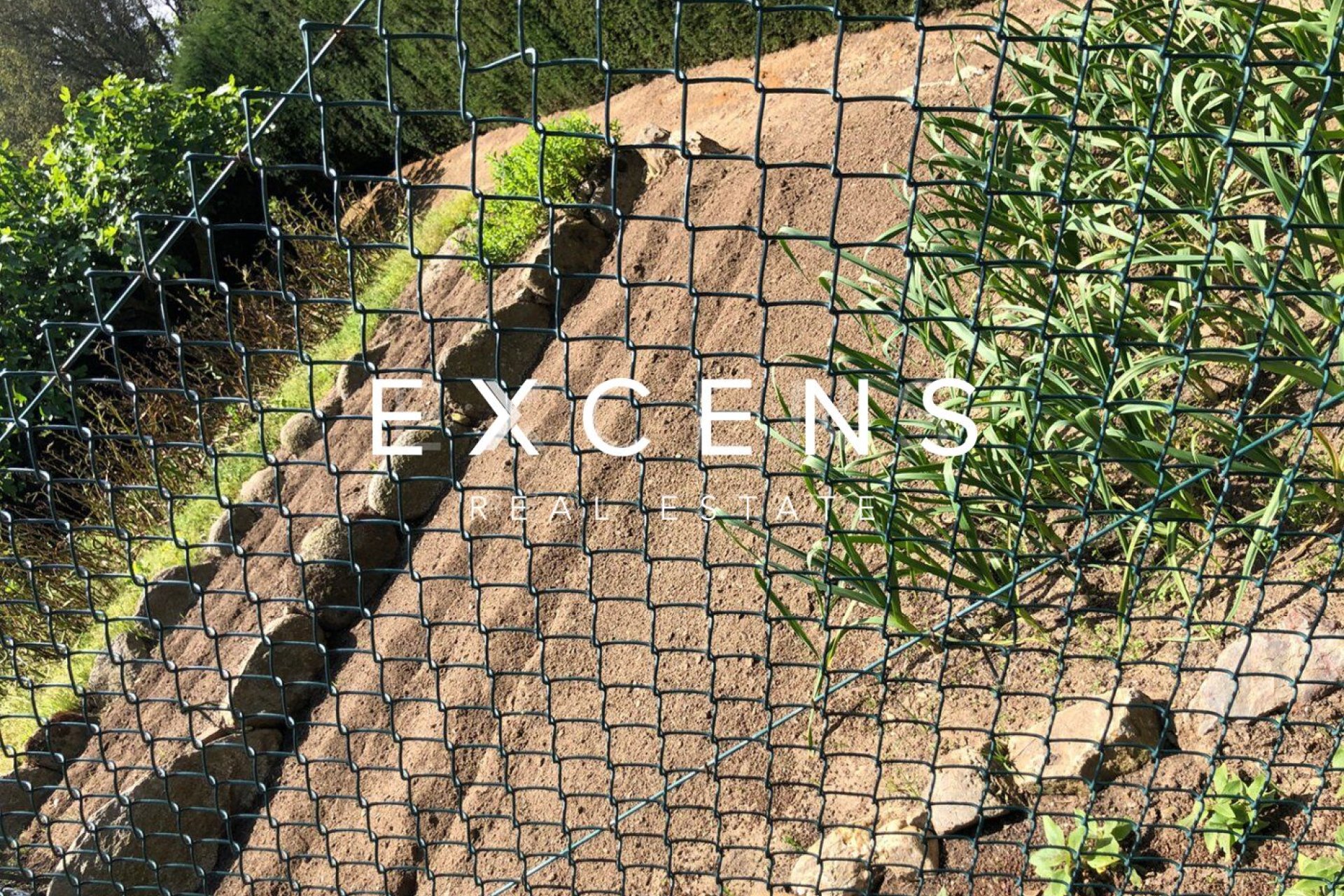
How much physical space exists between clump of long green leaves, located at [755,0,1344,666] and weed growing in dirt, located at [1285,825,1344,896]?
0.50 metres

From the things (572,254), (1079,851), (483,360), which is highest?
(572,254)

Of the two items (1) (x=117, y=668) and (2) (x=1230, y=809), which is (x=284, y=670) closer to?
(1) (x=117, y=668)

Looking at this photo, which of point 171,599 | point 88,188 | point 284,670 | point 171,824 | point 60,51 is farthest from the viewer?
point 60,51

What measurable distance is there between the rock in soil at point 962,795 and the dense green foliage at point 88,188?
565 cm

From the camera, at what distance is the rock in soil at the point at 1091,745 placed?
233 cm

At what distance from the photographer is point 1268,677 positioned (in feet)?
7.46

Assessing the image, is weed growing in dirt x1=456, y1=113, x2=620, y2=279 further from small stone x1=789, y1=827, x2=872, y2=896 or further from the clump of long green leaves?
small stone x1=789, y1=827, x2=872, y2=896

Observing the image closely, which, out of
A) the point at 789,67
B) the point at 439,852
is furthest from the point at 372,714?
the point at 789,67

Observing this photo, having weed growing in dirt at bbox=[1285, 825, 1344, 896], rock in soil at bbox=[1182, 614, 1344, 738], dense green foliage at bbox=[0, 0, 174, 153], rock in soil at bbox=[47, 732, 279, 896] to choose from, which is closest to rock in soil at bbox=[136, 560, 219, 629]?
rock in soil at bbox=[47, 732, 279, 896]

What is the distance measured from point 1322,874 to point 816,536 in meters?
1.33

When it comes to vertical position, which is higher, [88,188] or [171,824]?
[88,188]

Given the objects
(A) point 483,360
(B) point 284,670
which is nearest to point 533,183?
(A) point 483,360

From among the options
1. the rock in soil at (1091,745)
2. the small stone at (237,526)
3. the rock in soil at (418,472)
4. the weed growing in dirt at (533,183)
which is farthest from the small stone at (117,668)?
the rock in soil at (1091,745)

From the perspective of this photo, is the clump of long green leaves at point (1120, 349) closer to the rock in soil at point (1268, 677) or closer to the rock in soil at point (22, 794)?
the rock in soil at point (1268, 677)
